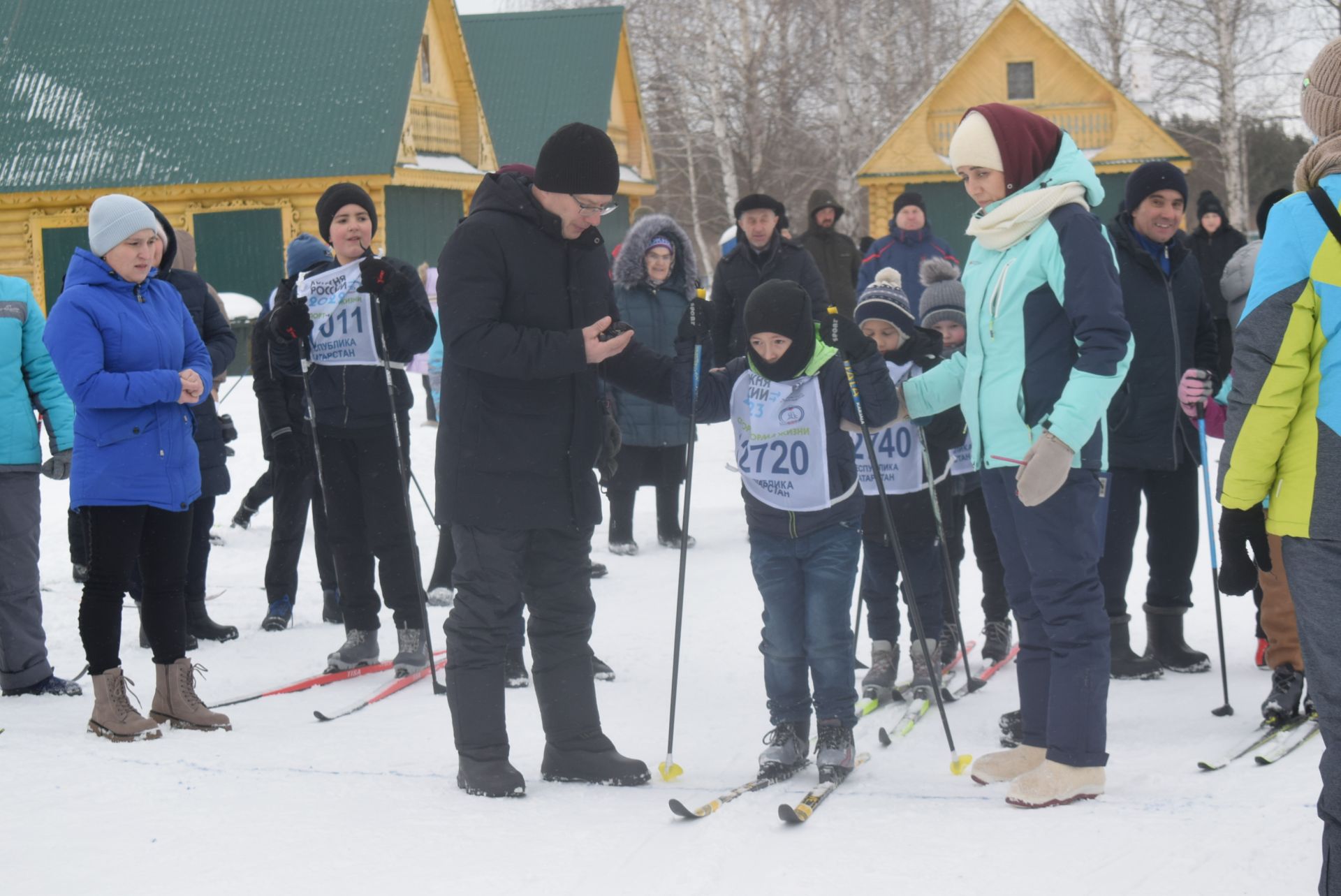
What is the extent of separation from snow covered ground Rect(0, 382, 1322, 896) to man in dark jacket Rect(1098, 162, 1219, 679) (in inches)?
10.6

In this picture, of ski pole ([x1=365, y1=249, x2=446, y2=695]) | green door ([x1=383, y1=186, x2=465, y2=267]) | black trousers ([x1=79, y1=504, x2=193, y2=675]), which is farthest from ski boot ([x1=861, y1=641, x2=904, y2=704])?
green door ([x1=383, y1=186, x2=465, y2=267])

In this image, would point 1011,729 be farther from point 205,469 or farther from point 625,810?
point 205,469

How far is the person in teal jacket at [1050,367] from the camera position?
371cm

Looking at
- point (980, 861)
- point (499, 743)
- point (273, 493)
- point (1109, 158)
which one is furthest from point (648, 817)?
point (1109, 158)

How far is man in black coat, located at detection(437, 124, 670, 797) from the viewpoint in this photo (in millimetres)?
3980

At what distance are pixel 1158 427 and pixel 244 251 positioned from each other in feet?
51.7

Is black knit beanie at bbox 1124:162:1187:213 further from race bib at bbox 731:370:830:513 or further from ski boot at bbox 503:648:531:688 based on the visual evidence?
ski boot at bbox 503:648:531:688

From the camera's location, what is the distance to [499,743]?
4.10 meters

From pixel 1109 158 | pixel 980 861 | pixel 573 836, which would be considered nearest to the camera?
pixel 980 861

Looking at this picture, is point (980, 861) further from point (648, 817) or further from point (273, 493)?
point (273, 493)

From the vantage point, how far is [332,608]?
6719 millimetres

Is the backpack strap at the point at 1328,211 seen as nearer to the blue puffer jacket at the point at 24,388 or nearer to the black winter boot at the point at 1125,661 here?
the black winter boot at the point at 1125,661

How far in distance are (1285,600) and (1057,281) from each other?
1901mm

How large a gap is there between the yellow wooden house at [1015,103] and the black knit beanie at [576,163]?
19.7 meters
